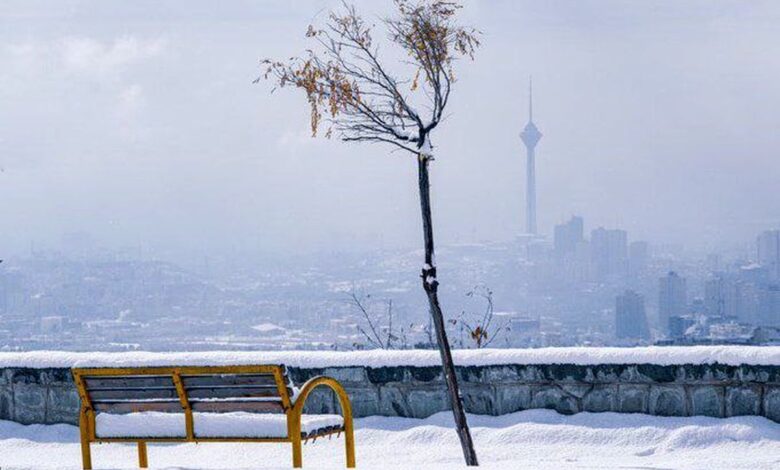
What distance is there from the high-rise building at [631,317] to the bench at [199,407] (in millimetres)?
134750

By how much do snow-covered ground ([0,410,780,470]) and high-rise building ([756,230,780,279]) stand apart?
15767 centimetres

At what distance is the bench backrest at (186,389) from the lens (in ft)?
29.0

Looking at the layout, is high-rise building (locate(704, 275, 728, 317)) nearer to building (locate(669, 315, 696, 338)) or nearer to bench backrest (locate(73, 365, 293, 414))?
building (locate(669, 315, 696, 338))

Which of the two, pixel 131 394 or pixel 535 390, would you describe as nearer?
pixel 131 394

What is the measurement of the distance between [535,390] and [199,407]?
311 cm

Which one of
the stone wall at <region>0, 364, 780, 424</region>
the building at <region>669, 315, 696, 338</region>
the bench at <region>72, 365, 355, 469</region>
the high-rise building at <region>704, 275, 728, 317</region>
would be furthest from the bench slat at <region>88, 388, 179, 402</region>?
the high-rise building at <region>704, 275, 728, 317</region>

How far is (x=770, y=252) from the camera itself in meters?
173

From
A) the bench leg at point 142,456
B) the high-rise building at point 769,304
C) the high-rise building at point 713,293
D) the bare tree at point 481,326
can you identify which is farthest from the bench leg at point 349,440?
the high-rise building at point 713,293

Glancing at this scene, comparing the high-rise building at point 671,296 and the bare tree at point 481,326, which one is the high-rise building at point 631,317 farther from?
the bare tree at point 481,326

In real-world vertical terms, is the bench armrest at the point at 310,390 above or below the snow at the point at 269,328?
above

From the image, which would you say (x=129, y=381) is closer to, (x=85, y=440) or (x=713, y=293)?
(x=85, y=440)

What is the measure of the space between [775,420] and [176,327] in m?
151

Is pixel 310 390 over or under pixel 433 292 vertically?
under

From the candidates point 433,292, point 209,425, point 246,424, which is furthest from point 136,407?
point 433,292
